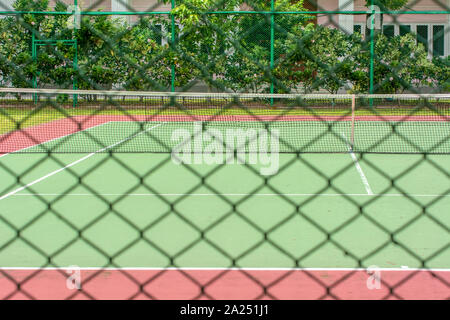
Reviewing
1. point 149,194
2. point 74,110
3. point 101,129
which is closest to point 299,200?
point 149,194

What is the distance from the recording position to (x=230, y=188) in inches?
278

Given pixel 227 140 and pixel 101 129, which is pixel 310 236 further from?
pixel 101 129

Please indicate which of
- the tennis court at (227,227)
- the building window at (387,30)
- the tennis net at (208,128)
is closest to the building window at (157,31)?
the tennis court at (227,227)

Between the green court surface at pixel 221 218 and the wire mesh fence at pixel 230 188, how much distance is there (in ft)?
0.08

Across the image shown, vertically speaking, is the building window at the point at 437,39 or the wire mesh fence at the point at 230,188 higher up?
the building window at the point at 437,39

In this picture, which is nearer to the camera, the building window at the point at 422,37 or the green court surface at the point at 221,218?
the building window at the point at 422,37

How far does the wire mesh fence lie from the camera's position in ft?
9.26

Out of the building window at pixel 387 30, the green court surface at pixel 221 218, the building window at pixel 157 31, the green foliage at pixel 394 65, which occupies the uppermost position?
the building window at pixel 157 31

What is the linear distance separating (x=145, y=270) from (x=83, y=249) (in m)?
0.72

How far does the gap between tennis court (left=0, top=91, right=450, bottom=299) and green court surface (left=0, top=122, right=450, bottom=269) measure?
0.02 m

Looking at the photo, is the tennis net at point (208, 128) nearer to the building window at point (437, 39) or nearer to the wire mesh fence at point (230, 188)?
the wire mesh fence at point (230, 188)

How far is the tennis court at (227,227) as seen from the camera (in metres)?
3.65

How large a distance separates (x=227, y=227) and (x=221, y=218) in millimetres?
179

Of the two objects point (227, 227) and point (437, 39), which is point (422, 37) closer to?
point (437, 39)
